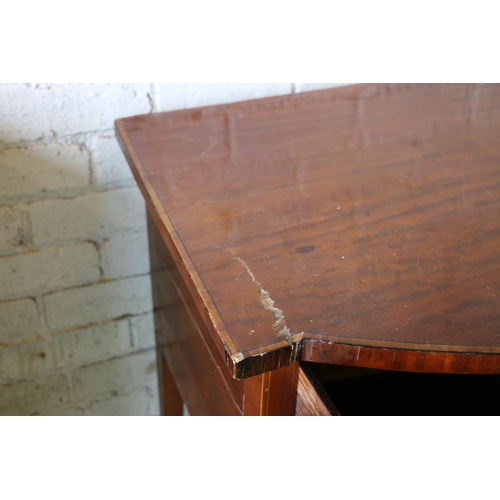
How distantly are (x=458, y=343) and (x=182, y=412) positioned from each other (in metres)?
0.80

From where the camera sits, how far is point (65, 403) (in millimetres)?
1217

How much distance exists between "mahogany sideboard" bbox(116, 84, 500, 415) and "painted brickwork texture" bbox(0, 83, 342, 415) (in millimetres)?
68

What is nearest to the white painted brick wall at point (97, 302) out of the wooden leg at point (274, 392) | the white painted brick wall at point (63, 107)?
the white painted brick wall at point (63, 107)

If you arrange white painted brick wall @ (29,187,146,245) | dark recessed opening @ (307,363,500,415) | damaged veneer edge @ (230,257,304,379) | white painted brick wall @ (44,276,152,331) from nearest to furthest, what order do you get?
damaged veneer edge @ (230,257,304,379)
dark recessed opening @ (307,363,500,415)
white painted brick wall @ (29,187,146,245)
white painted brick wall @ (44,276,152,331)

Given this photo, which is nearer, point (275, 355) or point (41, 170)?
point (275, 355)

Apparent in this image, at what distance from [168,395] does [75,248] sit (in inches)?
13.7

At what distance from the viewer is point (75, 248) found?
1.04 metres

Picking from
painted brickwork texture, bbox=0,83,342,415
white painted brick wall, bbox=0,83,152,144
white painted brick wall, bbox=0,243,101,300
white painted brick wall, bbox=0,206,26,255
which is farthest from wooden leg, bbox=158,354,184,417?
→ white painted brick wall, bbox=0,83,152,144

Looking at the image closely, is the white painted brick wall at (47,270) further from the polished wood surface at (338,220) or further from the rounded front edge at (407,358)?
the rounded front edge at (407,358)

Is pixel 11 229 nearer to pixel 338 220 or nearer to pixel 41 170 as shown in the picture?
pixel 41 170

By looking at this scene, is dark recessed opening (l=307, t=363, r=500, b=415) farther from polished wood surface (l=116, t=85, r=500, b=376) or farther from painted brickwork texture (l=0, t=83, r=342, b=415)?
painted brickwork texture (l=0, t=83, r=342, b=415)

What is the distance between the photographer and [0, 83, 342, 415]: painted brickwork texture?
0.92 metres

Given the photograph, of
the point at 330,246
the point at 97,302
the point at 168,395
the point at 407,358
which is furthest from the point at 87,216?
the point at 407,358
